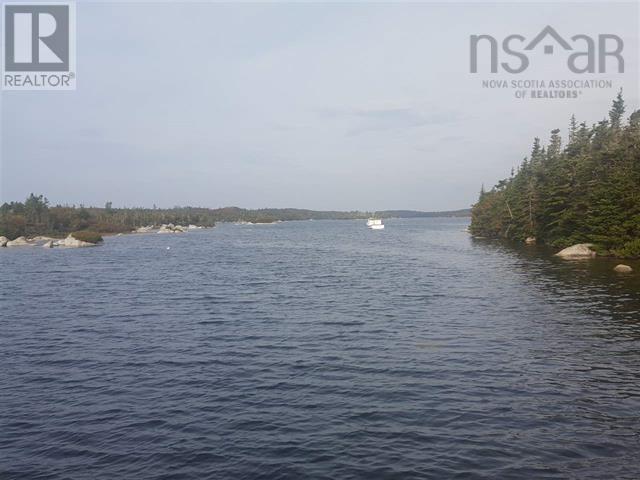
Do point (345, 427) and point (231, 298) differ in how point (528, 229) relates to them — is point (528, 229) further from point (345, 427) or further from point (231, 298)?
point (345, 427)

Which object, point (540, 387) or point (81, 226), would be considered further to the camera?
point (81, 226)

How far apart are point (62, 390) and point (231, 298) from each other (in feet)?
71.2

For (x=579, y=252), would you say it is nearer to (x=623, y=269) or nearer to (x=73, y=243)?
(x=623, y=269)

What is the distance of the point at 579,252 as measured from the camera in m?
67.8

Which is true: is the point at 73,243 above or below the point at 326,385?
above

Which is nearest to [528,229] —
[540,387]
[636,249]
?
[636,249]

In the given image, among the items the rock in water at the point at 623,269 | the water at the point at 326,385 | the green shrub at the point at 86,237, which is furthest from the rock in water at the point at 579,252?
the green shrub at the point at 86,237

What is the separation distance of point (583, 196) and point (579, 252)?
371 inches

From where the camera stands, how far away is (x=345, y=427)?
16.3 meters

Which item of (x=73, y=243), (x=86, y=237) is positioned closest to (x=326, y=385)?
→ (x=73, y=243)

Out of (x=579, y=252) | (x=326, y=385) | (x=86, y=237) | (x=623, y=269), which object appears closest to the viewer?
(x=326, y=385)

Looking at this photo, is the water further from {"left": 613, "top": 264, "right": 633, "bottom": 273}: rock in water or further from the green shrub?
the green shrub

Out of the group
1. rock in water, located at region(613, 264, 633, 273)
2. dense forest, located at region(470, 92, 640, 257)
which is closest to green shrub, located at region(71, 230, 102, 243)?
dense forest, located at region(470, 92, 640, 257)

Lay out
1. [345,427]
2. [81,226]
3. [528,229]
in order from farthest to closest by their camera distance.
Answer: [81,226], [528,229], [345,427]
